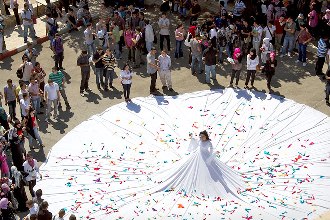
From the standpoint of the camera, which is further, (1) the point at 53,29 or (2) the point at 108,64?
(1) the point at 53,29

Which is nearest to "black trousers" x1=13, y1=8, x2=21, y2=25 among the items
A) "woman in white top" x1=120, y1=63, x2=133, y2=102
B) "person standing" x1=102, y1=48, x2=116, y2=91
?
"person standing" x1=102, y1=48, x2=116, y2=91

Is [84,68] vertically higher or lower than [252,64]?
lower

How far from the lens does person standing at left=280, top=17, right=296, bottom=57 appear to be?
2491cm

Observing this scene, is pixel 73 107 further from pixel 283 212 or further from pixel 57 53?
pixel 283 212

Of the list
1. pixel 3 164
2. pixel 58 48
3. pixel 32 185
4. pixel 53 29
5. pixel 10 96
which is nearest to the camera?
pixel 32 185

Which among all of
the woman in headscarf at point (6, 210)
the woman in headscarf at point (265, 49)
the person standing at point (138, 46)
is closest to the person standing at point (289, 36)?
the woman in headscarf at point (265, 49)

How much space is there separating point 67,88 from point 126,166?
5789 millimetres

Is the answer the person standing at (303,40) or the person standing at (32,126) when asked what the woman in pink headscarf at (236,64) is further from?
the person standing at (32,126)

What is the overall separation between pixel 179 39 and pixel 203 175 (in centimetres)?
860

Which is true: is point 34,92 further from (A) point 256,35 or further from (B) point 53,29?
(A) point 256,35

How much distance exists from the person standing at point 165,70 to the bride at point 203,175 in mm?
5771

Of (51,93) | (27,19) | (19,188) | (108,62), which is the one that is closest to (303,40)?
(108,62)

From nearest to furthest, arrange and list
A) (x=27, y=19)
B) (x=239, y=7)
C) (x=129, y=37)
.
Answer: (x=129, y=37)
(x=27, y=19)
(x=239, y=7)

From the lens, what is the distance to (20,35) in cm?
2788
